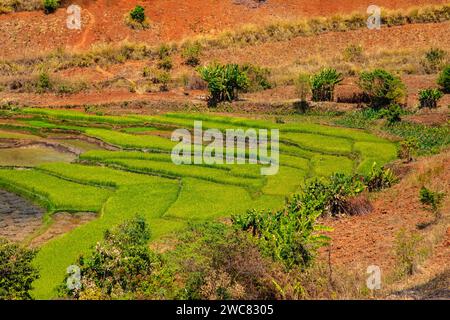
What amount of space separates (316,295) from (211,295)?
67.7 inches

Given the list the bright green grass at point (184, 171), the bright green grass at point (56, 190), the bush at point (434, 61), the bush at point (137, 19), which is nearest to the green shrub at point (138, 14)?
the bush at point (137, 19)

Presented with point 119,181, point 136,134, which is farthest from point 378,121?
point 119,181

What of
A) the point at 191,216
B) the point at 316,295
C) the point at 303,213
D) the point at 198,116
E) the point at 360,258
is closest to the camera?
the point at 316,295

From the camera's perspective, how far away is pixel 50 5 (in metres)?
48.5

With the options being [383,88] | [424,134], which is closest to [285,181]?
[424,134]

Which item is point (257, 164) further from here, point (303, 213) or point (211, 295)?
point (211, 295)

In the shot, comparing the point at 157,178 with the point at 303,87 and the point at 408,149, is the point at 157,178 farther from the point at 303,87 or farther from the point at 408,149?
the point at 303,87

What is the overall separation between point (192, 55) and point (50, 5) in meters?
12.7

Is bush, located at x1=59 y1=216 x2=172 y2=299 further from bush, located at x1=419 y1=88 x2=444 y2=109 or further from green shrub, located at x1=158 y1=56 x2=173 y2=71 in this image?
green shrub, located at x1=158 y1=56 x2=173 y2=71

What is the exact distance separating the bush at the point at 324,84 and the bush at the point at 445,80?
16.2 ft

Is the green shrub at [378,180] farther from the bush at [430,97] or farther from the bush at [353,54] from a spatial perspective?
the bush at [353,54]

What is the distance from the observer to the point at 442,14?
4506 cm

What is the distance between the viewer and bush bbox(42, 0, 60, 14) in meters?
48.3

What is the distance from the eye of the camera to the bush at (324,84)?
34.2 m
